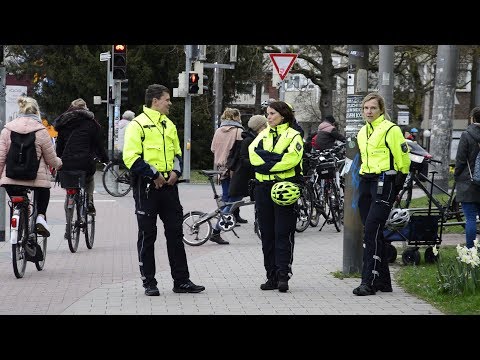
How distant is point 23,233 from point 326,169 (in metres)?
6.50

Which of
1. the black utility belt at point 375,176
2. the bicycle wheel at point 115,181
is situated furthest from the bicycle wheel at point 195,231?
the bicycle wheel at point 115,181

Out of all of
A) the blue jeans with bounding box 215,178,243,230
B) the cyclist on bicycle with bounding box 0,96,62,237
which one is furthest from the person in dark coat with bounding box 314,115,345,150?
the cyclist on bicycle with bounding box 0,96,62,237

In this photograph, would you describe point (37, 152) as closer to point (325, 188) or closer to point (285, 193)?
Result: point (285, 193)

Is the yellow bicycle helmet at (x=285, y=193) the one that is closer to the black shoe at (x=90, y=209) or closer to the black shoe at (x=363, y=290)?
the black shoe at (x=363, y=290)

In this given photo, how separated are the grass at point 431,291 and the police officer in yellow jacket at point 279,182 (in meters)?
1.25

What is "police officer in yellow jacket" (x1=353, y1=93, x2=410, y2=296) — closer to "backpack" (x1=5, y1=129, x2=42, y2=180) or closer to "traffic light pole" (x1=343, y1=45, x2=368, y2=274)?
"traffic light pole" (x1=343, y1=45, x2=368, y2=274)

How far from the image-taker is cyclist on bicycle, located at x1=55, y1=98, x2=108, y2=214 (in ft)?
45.0

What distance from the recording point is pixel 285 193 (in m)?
10.1

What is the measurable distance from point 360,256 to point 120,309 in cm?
324

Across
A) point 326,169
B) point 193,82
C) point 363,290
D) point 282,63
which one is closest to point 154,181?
point 363,290

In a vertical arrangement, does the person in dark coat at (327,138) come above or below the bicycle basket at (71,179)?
above

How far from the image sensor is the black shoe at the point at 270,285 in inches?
400
